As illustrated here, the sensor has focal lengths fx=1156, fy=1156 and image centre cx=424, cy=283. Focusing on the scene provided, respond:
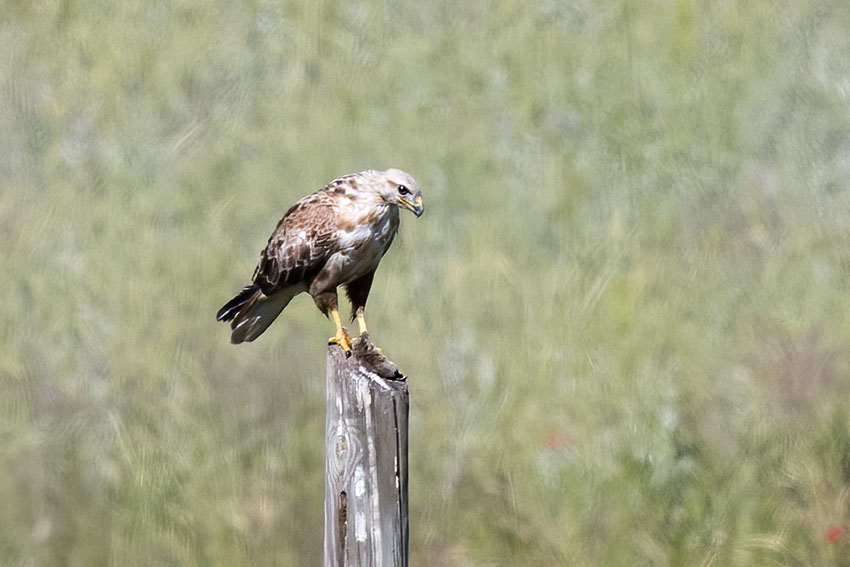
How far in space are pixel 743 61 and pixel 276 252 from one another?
2783mm

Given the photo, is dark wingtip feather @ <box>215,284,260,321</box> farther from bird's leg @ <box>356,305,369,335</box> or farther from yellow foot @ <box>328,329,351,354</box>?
yellow foot @ <box>328,329,351,354</box>

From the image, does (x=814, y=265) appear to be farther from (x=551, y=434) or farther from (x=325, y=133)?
(x=325, y=133)

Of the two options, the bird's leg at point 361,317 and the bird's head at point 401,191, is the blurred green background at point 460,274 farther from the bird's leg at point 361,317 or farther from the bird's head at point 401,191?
the bird's head at point 401,191

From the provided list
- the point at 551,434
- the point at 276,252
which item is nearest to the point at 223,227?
the point at 276,252

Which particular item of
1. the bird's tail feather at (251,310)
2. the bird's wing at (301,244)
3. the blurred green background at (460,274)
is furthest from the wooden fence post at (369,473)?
the blurred green background at (460,274)

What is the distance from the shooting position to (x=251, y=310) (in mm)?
4656

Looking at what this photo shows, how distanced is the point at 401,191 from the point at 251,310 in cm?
94

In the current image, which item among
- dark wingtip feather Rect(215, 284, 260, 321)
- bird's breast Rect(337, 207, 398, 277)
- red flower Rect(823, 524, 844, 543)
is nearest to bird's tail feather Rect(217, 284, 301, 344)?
dark wingtip feather Rect(215, 284, 260, 321)

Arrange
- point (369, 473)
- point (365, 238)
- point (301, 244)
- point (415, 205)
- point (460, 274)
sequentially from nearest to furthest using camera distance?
point (369, 473) → point (415, 205) → point (365, 238) → point (301, 244) → point (460, 274)

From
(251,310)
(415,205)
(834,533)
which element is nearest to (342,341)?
(415,205)

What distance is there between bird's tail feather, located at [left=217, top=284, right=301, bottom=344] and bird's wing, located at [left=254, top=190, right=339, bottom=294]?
118mm

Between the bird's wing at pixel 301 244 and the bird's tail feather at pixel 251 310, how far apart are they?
4.6 inches

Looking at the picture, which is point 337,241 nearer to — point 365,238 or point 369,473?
point 365,238

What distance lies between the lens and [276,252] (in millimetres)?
4398
